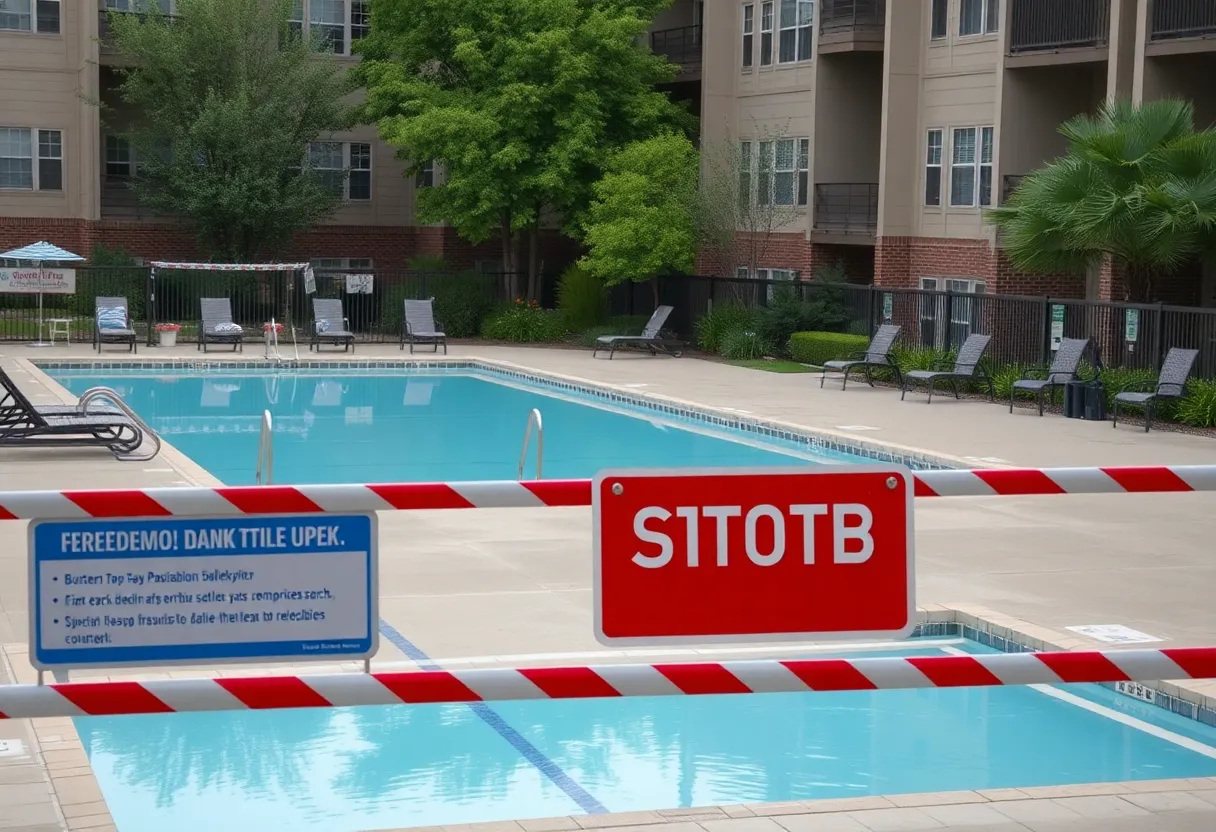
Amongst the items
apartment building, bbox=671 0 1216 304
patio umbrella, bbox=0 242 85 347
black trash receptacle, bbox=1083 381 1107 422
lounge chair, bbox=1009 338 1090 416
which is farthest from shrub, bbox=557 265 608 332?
black trash receptacle, bbox=1083 381 1107 422

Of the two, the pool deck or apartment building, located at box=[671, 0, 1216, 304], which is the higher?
apartment building, located at box=[671, 0, 1216, 304]

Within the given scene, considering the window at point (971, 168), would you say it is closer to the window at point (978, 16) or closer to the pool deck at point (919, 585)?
the window at point (978, 16)

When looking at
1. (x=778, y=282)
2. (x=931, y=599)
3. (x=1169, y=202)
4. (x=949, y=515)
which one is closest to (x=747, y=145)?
(x=778, y=282)

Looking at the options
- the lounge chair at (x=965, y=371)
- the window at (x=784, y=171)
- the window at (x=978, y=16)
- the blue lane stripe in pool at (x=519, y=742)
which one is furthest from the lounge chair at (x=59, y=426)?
the window at (x=784, y=171)

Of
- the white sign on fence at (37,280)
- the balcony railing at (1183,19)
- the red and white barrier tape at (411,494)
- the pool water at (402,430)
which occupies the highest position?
the balcony railing at (1183,19)

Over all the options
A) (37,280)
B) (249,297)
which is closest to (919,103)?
(249,297)

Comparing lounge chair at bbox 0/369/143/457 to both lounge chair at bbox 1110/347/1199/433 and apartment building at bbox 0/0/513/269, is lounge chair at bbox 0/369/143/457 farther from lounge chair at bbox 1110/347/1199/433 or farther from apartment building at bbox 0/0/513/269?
apartment building at bbox 0/0/513/269

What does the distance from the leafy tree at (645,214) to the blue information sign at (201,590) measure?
28625 mm

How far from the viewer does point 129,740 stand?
27.8 feet

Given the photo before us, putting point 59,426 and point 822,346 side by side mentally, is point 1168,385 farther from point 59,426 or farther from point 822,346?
point 59,426

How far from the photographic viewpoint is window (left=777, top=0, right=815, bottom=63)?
1420 inches

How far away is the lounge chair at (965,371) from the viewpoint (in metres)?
25.6

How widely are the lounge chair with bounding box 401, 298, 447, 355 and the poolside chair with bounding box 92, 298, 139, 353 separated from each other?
18.6ft

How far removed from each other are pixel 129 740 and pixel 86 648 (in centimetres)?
326
